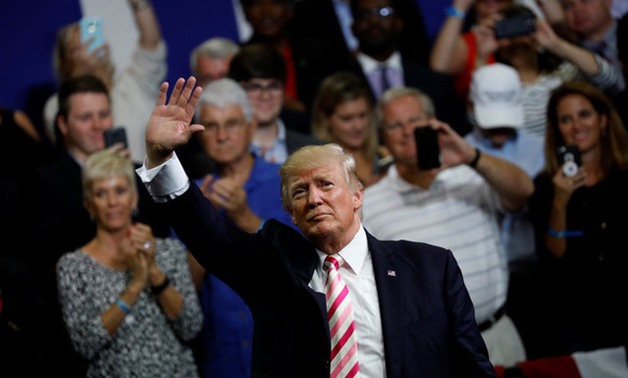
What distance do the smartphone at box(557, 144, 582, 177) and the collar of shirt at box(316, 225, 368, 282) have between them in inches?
73.1

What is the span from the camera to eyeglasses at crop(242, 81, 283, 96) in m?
5.57

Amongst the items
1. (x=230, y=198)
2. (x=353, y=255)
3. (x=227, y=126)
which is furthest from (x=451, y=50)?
(x=353, y=255)

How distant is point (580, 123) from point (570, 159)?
26cm

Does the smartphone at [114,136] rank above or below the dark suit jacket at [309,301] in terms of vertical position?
above

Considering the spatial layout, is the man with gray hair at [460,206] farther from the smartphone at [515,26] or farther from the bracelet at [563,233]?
the smartphone at [515,26]

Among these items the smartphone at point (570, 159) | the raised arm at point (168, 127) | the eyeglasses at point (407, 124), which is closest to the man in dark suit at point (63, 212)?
the eyeglasses at point (407, 124)

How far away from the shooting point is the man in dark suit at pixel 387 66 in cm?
619

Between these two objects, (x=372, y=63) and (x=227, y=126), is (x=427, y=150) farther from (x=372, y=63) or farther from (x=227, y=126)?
(x=372, y=63)

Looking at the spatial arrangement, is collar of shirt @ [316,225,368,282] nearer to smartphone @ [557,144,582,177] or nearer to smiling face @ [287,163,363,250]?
smiling face @ [287,163,363,250]

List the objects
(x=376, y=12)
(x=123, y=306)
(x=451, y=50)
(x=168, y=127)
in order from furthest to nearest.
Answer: (x=451, y=50)
(x=376, y=12)
(x=123, y=306)
(x=168, y=127)

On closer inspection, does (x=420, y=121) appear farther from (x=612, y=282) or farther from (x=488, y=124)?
(x=612, y=282)

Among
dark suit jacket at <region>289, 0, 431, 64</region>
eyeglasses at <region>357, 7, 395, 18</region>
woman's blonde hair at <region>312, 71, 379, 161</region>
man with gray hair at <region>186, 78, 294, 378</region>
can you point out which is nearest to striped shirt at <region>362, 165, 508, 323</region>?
man with gray hair at <region>186, 78, 294, 378</region>

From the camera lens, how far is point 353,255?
133 inches

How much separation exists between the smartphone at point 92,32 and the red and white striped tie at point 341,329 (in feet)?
10.3
